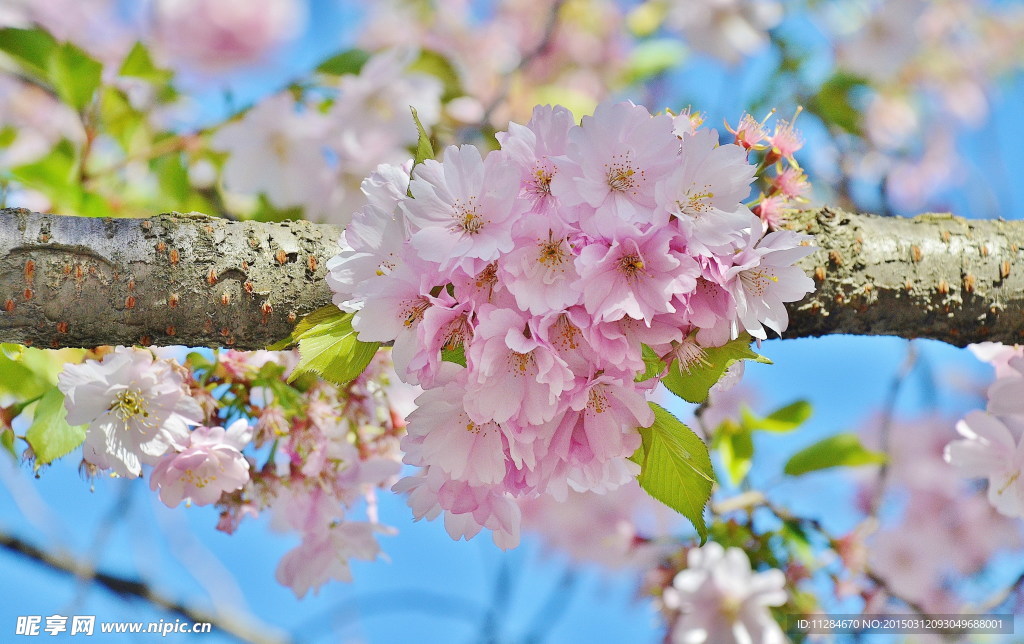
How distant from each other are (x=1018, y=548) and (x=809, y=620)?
5.02 feet

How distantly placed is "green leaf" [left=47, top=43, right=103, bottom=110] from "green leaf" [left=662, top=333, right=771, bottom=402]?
110 centimetres

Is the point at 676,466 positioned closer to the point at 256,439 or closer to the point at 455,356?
the point at 455,356

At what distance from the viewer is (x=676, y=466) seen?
69 centimetres

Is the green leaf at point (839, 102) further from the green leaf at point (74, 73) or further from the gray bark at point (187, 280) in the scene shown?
the green leaf at point (74, 73)

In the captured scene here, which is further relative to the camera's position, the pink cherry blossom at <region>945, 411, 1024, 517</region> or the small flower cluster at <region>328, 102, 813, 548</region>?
the pink cherry blossom at <region>945, 411, 1024, 517</region>

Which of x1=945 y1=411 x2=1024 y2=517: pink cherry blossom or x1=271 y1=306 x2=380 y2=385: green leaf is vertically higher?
x1=271 y1=306 x2=380 y2=385: green leaf

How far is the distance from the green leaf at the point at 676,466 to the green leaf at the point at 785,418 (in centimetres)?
62

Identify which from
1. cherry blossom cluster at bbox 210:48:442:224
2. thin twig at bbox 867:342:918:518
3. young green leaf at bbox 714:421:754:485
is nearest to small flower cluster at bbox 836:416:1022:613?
thin twig at bbox 867:342:918:518

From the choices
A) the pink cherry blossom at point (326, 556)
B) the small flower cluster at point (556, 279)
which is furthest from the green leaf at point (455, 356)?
the pink cherry blossom at point (326, 556)

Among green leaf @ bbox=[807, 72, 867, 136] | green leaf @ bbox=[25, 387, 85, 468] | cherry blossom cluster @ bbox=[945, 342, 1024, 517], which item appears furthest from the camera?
green leaf @ bbox=[807, 72, 867, 136]

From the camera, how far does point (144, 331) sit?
2.50 feet

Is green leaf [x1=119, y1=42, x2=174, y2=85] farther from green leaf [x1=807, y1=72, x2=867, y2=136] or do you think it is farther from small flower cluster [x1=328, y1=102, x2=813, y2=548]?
green leaf [x1=807, y1=72, x2=867, y2=136]

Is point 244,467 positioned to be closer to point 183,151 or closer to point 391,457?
point 391,457

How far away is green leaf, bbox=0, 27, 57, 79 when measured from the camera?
1259mm
